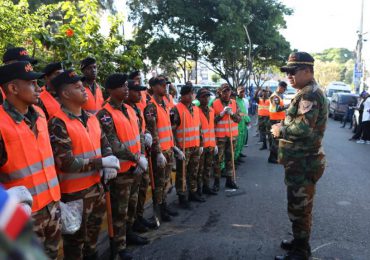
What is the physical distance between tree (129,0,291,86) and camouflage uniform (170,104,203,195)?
46.1 ft

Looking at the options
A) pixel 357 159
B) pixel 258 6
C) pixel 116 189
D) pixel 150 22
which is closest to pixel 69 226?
pixel 116 189

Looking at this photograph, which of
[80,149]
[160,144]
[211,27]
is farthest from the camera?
[211,27]

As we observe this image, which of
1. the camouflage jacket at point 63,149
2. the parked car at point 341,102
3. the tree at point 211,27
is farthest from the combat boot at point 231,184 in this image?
the parked car at point 341,102

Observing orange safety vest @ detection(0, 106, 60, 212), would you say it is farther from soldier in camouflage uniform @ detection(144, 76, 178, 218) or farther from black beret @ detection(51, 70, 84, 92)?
soldier in camouflage uniform @ detection(144, 76, 178, 218)

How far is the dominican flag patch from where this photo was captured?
0.71 metres

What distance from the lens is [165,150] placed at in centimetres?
526

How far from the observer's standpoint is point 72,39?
6.07m

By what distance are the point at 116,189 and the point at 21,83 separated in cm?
169

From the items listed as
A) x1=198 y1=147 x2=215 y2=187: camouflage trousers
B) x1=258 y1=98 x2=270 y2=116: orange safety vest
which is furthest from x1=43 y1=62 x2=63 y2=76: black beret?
x1=258 y1=98 x2=270 y2=116: orange safety vest

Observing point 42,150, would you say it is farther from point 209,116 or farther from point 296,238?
point 209,116

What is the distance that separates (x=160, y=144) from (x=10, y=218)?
4.43m

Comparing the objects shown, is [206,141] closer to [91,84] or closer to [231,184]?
[231,184]

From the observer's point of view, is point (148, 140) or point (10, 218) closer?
point (10, 218)

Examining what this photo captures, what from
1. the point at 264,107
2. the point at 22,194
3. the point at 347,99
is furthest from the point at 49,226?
the point at 347,99
